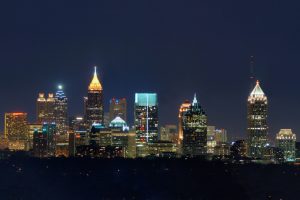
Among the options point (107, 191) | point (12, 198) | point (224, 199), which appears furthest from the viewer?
point (107, 191)

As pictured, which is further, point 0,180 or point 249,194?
point 0,180

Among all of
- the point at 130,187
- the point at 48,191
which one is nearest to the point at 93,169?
the point at 130,187

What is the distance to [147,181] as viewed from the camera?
156500mm

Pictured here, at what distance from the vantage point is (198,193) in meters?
135

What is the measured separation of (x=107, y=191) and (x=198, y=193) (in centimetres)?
1177

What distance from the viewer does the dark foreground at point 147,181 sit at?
128000mm

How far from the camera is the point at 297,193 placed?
128 meters

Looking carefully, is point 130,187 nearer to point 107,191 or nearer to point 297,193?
point 107,191

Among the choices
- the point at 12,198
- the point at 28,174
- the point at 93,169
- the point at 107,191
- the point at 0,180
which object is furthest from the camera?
the point at 93,169

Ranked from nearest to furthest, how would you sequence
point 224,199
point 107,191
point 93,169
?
point 224,199 < point 107,191 < point 93,169

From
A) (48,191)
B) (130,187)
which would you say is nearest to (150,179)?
(130,187)

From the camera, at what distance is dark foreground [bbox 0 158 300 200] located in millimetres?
128000

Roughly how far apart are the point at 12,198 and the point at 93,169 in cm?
7014

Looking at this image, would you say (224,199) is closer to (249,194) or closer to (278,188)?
(249,194)
